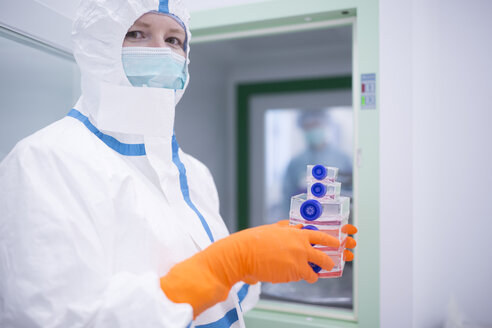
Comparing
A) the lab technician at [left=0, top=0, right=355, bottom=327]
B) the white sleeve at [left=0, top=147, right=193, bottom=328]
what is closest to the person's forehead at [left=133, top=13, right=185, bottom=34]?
the lab technician at [left=0, top=0, right=355, bottom=327]

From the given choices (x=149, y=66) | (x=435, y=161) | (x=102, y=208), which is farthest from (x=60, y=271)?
(x=435, y=161)

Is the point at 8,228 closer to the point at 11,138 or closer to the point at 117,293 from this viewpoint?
the point at 117,293

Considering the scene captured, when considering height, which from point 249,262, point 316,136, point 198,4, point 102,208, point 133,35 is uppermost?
point 198,4

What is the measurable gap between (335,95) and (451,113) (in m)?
1.70

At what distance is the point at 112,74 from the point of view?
80cm

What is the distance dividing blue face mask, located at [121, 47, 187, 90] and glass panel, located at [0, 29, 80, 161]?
44 centimetres

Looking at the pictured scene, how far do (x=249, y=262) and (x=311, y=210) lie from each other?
0.18m

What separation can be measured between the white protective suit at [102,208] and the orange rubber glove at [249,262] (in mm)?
53

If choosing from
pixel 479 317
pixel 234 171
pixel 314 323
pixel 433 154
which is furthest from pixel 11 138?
pixel 234 171

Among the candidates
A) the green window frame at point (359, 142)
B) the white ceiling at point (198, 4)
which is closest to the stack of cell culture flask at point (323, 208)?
the green window frame at point (359, 142)

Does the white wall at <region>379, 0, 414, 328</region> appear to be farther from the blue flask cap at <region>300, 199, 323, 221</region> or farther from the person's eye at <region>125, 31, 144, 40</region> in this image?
the person's eye at <region>125, 31, 144, 40</region>

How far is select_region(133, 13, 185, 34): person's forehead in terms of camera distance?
825 mm

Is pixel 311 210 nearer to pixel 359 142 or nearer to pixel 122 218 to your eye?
pixel 122 218

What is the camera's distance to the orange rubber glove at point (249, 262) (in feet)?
2.17
